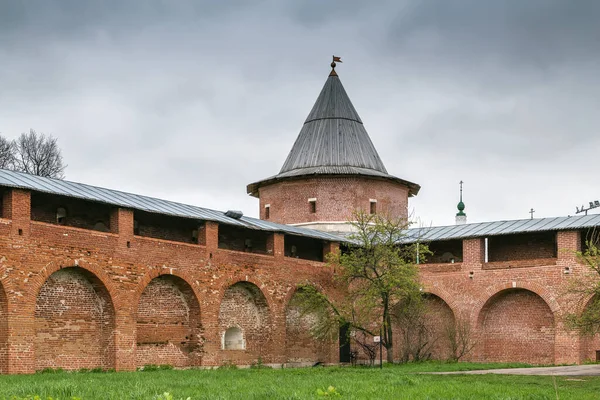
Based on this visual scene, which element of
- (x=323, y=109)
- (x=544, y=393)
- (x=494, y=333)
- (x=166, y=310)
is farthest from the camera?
(x=323, y=109)

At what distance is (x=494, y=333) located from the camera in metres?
28.6

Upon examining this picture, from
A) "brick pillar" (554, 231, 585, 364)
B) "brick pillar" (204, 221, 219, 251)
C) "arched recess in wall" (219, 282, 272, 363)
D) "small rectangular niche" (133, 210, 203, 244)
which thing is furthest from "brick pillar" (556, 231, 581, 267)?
"small rectangular niche" (133, 210, 203, 244)

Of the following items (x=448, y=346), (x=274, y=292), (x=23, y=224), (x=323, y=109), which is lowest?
(x=448, y=346)

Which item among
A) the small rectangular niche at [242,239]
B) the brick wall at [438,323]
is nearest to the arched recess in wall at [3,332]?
the small rectangular niche at [242,239]

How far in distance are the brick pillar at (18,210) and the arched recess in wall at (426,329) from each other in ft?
41.7

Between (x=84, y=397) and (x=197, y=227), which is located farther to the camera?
(x=197, y=227)

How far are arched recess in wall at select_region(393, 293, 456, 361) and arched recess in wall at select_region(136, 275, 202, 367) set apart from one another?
281 inches

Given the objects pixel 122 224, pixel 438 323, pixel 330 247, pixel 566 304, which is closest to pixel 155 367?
pixel 122 224

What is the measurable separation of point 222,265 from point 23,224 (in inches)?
264

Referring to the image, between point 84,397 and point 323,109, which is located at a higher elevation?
point 323,109

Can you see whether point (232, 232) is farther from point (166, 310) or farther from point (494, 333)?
point (494, 333)

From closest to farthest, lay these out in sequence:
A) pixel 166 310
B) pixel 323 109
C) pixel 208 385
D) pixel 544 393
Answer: pixel 544 393, pixel 208 385, pixel 166 310, pixel 323 109

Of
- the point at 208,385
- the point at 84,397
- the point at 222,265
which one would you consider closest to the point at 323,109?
the point at 222,265

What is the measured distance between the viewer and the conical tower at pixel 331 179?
1339 inches
